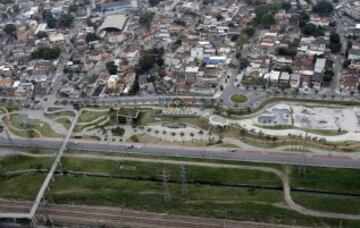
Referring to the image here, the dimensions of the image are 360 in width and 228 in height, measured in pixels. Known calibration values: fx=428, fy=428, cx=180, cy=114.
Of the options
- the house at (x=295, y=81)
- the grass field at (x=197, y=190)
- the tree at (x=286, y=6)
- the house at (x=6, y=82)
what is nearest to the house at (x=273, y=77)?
the house at (x=295, y=81)

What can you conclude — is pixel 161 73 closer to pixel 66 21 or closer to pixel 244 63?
pixel 244 63

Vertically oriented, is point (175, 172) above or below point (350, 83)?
below

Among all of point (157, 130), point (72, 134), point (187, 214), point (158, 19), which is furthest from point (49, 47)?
point (187, 214)

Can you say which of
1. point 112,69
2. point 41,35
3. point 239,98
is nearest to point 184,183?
point 239,98

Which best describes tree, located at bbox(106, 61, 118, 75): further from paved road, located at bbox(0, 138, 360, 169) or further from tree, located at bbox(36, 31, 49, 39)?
tree, located at bbox(36, 31, 49, 39)

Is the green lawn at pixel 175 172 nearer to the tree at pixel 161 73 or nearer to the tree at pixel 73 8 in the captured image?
the tree at pixel 161 73

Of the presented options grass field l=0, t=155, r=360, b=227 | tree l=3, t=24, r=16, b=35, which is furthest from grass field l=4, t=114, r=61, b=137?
tree l=3, t=24, r=16, b=35
